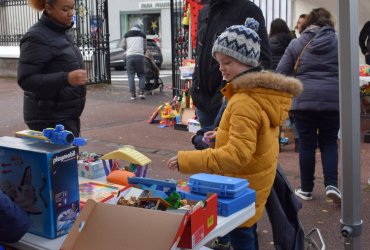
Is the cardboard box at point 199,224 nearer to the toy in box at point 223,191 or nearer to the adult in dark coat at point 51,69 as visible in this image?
the toy in box at point 223,191

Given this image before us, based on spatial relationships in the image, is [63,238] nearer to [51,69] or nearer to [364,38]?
[51,69]

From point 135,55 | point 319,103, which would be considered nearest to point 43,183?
point 319,103

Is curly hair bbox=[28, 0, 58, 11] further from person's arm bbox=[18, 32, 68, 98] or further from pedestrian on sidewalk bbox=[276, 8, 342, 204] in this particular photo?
pedestrian on sidewalk bbox=[276, 8, 342, 204]

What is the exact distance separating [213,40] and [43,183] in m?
1.99

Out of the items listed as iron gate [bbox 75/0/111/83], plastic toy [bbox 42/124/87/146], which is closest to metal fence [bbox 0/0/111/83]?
iron gate [bbox 75/0/111/83]

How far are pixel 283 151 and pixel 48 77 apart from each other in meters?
4.31

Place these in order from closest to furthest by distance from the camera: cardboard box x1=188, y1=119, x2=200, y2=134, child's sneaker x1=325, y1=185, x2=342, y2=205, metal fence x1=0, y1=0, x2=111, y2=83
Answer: child's sneaker x1=325, y1=185, x2=342, y2=205
cardboard box x1=188, y1=119, x2=200, y2=134
metal fence x1=0, y1=0, x2=111, y2=83

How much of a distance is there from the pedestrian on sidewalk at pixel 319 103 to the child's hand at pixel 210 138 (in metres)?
2.04

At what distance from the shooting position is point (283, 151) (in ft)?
22.8

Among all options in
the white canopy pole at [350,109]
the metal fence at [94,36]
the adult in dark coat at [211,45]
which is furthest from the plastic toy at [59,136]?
the metal fence at [94,36]

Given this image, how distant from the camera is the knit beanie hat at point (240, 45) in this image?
262 centimetres

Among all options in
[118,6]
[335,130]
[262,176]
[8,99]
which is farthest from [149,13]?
[262,176]

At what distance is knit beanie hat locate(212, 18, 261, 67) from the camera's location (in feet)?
8.60

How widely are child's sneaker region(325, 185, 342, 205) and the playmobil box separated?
309cm
